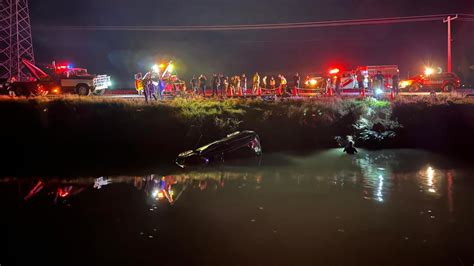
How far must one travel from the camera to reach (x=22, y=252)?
318 inches

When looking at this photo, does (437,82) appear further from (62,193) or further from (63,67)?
(62,193)

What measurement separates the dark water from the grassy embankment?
3.79 meters

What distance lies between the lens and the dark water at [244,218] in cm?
787

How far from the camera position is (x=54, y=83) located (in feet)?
Answer: 88.8

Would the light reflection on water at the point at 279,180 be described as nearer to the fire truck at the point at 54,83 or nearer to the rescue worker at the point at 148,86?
the rescue worker at the point at 148,86

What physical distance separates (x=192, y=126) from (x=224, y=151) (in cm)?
316

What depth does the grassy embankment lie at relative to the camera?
17.8 m

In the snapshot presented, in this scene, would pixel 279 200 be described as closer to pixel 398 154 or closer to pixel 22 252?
pixel 22 252

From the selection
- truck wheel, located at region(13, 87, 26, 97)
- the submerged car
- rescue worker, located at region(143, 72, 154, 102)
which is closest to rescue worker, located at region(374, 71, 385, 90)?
rescue worker, located at region(143, 72, 154, 102)

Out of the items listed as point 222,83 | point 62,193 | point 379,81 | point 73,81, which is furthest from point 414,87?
point 62,193

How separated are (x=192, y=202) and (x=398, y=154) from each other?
35.2 feet

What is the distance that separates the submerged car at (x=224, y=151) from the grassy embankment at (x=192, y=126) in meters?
1.35

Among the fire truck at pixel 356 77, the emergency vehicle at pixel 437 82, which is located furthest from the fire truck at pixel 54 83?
the emergency vehicle at pixel 437 82

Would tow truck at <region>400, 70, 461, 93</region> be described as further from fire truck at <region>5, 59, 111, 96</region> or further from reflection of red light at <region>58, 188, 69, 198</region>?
reflection of red light at <region>58, 188, 69, 198</region>
